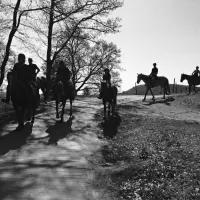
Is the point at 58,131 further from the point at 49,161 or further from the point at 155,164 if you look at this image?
the point at 155,164

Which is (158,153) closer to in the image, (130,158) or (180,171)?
(130,158)

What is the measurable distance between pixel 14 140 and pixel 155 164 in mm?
5143

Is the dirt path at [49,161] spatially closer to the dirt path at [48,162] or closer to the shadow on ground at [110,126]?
the dirt path at [48,162]

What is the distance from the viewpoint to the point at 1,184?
574 centimetres

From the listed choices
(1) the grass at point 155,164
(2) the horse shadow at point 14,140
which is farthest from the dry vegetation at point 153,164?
(2) the horse shadow at point 14,140

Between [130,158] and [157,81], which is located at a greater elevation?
[157,81]

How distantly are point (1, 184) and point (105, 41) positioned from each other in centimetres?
4198

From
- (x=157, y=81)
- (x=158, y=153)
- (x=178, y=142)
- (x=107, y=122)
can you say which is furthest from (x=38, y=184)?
(x=157, y=81)

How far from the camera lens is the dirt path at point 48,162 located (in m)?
5.50

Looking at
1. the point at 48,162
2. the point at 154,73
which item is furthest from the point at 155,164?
the point at 154,73

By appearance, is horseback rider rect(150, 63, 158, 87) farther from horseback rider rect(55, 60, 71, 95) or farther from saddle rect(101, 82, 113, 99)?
horseback rider rect(55, 60, 71, 95)

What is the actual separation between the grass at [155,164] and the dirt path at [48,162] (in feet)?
2.18

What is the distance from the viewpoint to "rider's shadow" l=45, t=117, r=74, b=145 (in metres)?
10.1

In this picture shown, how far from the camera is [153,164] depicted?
6988 mm
